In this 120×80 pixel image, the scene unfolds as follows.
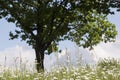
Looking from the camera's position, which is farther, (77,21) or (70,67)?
(77,21)

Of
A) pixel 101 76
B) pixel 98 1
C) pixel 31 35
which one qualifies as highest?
pixel 98 1

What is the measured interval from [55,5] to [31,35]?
3.17 metres

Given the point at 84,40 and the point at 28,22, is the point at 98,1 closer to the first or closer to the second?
the point at 28,22

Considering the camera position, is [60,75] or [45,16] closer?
[60,75]

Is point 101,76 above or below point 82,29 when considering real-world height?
below

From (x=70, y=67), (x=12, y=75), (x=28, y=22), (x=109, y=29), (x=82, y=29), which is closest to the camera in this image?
(x=12, y=75)

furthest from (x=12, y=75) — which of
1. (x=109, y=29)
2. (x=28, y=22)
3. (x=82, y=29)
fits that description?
(x=109, y=29)

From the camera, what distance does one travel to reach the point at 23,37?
3403 cm

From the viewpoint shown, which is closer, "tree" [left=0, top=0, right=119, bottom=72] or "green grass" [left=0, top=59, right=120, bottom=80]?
"green grass" [left=0, top=59, right=120, bottom=80]

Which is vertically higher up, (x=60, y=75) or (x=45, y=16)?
(x=45, y=16)

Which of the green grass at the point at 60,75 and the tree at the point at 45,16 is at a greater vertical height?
the tree at the point at 45,16

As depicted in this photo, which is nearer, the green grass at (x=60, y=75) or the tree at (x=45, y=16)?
the green grass at (x=60, y=75)

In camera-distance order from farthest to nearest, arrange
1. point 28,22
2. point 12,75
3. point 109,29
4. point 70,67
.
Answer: point 109,29, point 28,22, point 70,67, point 12,75

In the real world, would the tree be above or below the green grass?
above
